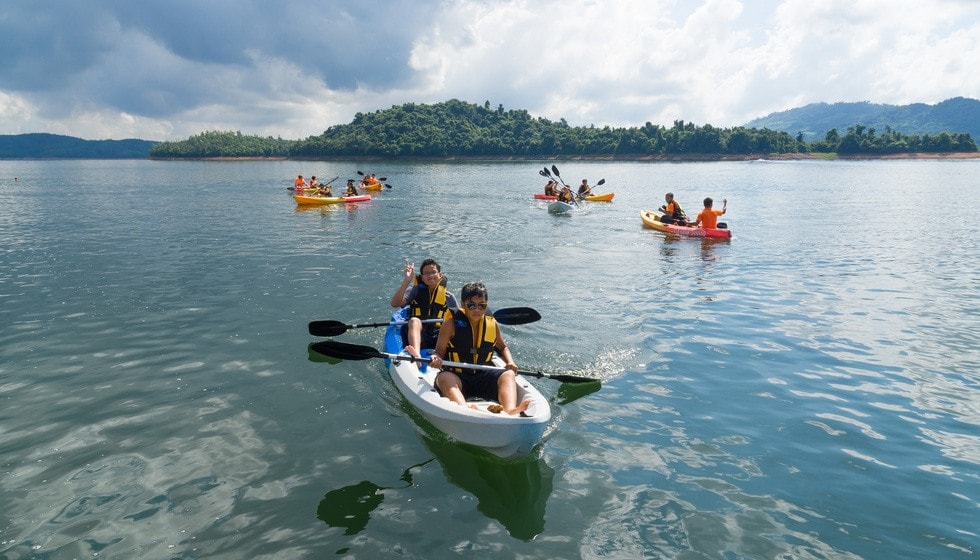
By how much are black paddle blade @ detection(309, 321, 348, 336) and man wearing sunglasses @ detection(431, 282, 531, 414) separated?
2.98 m

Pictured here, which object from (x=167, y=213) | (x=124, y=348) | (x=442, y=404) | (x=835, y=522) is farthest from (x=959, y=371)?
(x=167, y=213)

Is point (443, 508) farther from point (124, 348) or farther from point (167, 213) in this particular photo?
point (167, 213)

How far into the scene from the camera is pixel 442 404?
21.5ft

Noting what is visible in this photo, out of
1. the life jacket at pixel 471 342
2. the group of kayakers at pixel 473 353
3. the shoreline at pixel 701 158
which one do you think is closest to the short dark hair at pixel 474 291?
the group of kayakers at pixel 473 353

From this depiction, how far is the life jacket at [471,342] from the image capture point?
726 cm

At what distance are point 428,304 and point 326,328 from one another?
1.79m

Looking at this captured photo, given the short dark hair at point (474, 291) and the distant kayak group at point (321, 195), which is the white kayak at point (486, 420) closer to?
the short dark hair at point (474, 291)

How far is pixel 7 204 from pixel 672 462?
40.8m

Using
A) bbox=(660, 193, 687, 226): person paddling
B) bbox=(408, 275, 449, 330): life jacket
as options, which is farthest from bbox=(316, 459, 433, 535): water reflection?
bbox=(660, 193, 687, 226): person paddling

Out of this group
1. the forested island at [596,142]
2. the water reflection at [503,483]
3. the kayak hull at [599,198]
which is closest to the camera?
the water reflection at [503,483]

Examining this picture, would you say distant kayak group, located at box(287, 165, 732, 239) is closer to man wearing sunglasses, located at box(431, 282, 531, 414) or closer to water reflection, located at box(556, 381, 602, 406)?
water reflection, located at box(556, 381, 602, 406)

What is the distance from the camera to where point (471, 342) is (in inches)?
286

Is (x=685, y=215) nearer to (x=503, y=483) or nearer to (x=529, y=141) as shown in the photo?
(x=503, y=483)

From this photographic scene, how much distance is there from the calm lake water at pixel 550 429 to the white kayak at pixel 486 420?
32 centimetres
